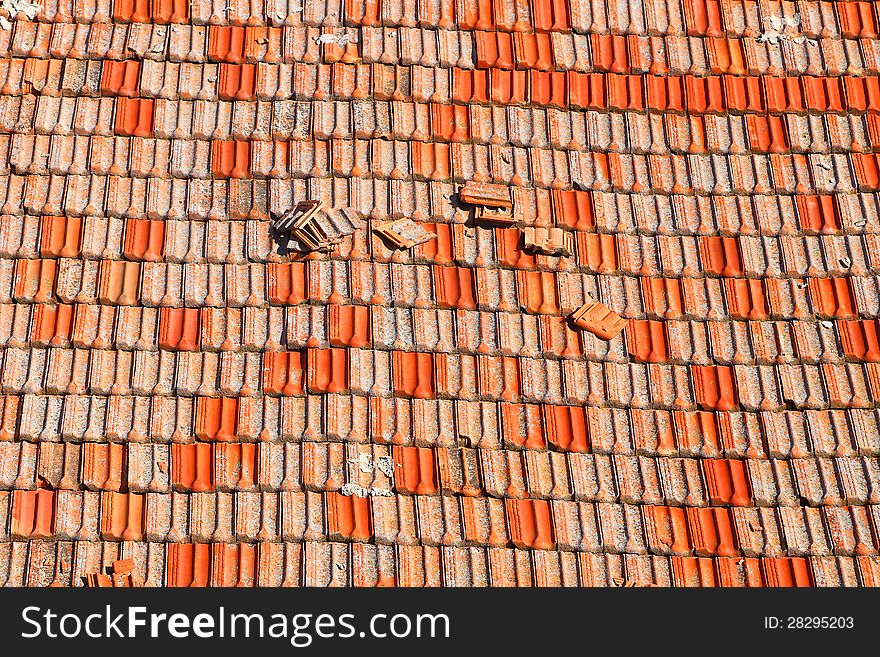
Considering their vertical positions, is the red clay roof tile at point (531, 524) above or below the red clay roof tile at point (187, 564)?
above

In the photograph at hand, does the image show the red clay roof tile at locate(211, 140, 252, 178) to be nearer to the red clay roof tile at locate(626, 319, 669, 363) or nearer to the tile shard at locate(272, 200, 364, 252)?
the tile shard at locate(272, 200, 364, 252)

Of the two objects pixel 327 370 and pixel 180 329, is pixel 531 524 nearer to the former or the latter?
pixel 327 370

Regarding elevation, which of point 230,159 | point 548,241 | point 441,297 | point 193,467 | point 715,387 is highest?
point 230,159

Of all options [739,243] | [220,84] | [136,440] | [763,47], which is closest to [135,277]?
[136,440]

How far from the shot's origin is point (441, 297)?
6508mm

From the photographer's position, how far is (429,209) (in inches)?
267

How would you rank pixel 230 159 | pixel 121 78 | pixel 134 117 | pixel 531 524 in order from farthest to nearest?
pixel 121 78
pixel 134 117
pixel 230 159
pixel 531 524

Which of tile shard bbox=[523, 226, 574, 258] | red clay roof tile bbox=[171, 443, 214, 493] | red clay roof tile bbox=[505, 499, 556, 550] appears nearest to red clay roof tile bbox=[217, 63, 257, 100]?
tile shard bbox=[523, 226, 574, 258]

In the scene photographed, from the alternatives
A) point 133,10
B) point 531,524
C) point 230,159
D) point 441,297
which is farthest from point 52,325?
point 531,524

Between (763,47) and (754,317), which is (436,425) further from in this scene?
(763,47)

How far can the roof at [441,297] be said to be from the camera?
234 inches

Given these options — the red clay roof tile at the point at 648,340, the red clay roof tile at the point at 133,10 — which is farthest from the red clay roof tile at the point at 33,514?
the red clay roof tile at the point at 648,340

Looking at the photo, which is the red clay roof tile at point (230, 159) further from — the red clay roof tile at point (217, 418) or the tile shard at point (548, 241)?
the tile shard at point (548, 241)

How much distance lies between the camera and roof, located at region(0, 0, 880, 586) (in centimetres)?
595
